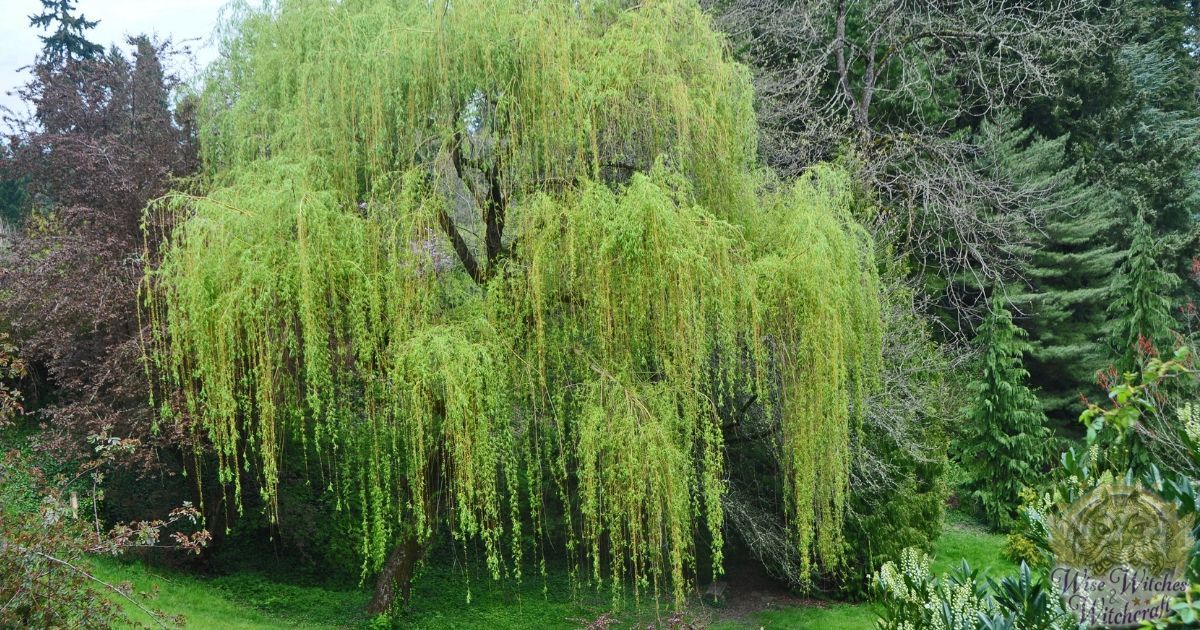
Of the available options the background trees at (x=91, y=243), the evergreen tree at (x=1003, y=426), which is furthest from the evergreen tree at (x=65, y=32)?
the evergreen tree at (x=1003, y=426)

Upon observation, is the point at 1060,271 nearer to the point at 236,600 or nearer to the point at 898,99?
the point at 898,99

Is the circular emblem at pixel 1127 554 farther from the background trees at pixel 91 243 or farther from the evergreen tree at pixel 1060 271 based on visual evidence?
the evergreen tree at pixel 1060 271

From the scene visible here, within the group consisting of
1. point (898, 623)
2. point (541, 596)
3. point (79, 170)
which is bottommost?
point (541, 596)

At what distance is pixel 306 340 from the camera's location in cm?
604

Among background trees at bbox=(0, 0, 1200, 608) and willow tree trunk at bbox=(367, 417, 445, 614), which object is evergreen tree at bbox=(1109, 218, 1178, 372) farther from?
willow tree trunk at bbox=(367, 417, 445, 614)

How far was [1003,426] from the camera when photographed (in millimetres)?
14422

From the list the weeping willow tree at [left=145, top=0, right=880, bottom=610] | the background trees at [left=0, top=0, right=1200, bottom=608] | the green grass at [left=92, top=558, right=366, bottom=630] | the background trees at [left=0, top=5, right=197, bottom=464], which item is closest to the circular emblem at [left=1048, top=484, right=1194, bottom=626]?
the background trees at [left=0, top=0, right=1200, bottom=608]

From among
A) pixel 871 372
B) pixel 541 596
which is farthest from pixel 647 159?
pixel 541 596

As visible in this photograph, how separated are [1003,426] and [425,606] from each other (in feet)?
33.7

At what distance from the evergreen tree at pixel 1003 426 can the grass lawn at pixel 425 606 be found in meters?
5.39

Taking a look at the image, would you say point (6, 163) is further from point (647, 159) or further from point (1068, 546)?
point (1068, 546)

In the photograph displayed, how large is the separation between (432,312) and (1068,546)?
4.48m

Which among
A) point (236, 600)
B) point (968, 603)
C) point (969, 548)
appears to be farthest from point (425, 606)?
point (969, 548)

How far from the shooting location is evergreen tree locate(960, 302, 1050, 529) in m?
14.2
